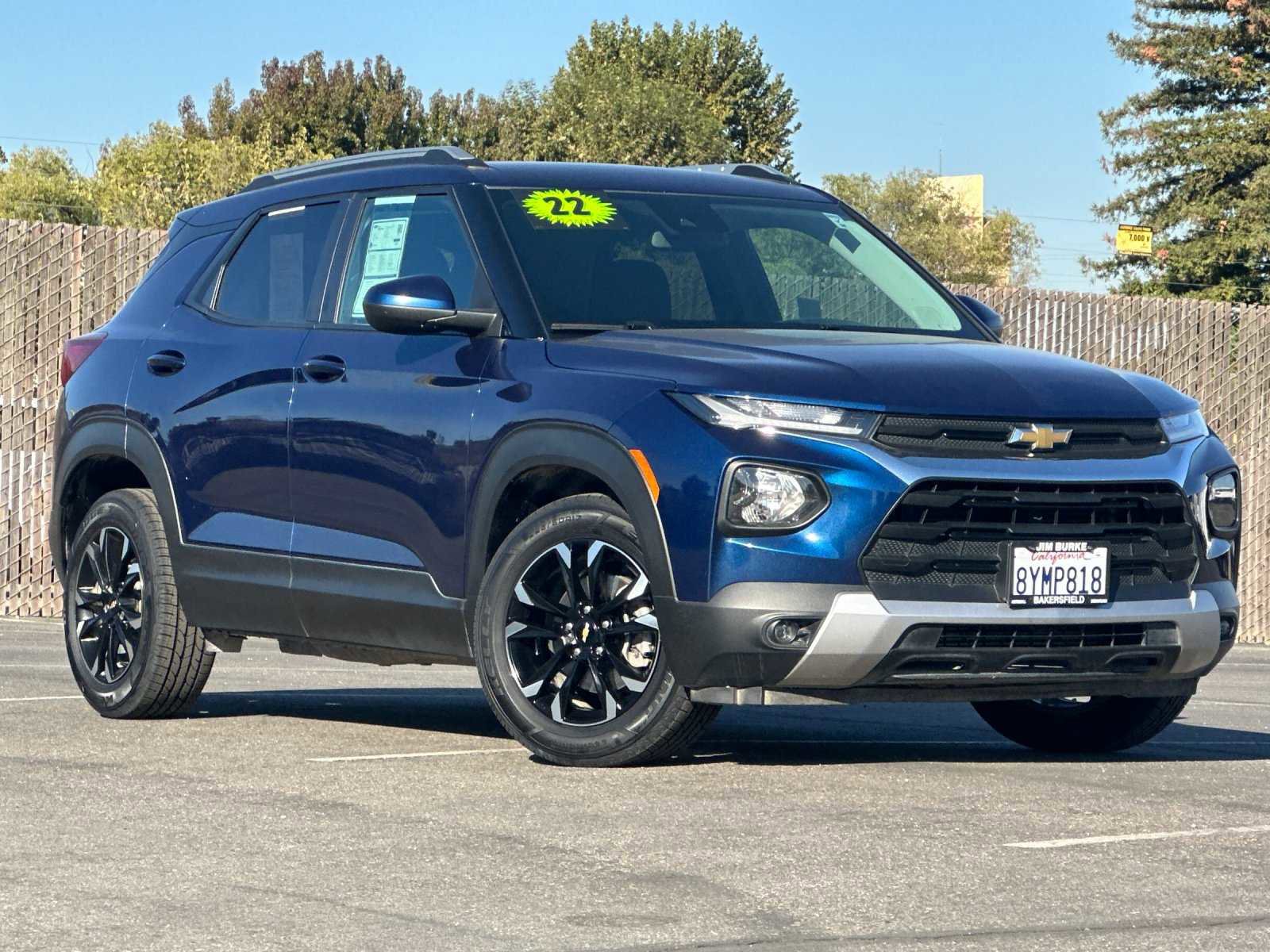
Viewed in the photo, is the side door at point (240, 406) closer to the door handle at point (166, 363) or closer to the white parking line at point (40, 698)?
the door handle at point (166, 363)

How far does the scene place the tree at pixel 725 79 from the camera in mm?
84562

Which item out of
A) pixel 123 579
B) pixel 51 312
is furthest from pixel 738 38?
pixel 123 579

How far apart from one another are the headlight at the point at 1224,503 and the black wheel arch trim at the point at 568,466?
5.61ft

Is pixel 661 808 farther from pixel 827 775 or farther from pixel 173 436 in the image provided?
pixel 173 436

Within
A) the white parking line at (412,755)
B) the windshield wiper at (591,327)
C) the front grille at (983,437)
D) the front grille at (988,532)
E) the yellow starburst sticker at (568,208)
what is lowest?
the white parking line at (412,755)

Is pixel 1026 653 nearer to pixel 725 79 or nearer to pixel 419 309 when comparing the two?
pixel 419 309

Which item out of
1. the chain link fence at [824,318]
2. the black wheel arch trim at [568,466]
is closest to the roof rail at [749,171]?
the chain link fence at [824,318]

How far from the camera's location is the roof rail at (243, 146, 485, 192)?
770 cm

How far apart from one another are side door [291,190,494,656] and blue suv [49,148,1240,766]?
13 mm

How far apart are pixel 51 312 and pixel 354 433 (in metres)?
7.03

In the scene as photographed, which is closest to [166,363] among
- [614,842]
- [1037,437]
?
[1037,437]

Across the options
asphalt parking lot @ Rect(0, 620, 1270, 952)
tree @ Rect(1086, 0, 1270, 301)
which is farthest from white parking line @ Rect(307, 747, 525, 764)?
tree @ Rect(1086, 0, 1270, 301)

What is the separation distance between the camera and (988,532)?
6.34 m

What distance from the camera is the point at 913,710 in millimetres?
9336
